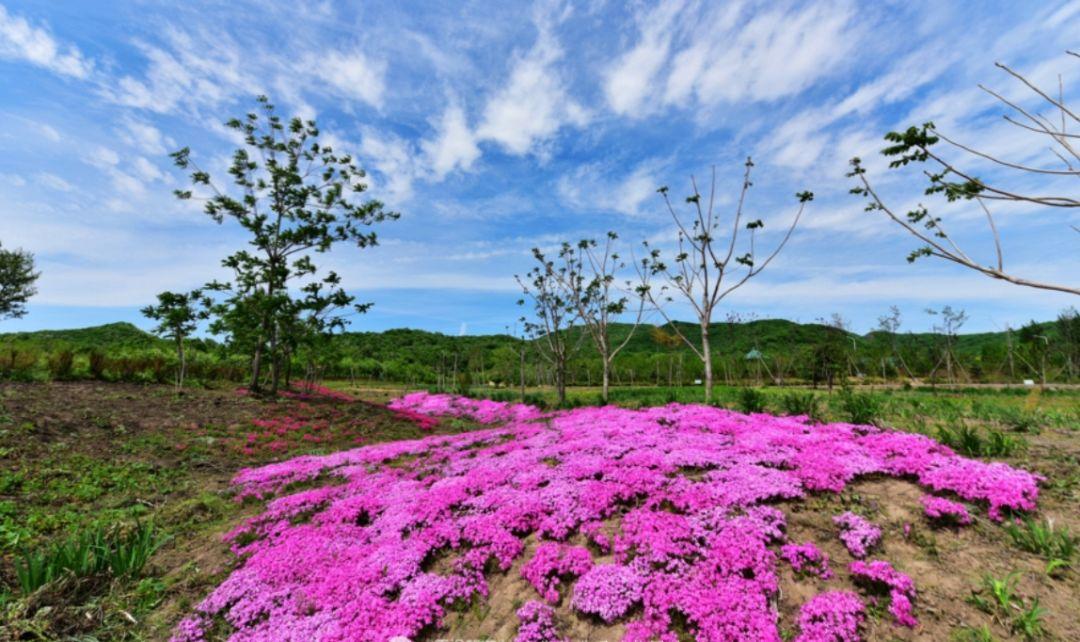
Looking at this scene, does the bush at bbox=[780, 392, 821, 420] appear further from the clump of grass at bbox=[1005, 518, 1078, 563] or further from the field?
the clump of grass at bbox=[1005, 518, 1078, 563]

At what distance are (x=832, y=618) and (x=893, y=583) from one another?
0.77 meters

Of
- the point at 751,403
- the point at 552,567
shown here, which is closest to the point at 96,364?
the point at 552,567

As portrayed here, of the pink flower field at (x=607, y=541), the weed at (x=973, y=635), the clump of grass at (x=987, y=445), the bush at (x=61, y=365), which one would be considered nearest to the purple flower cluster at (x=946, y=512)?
the pink flower field at (x=607, y=541)

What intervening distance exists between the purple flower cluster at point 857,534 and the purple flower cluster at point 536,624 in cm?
316

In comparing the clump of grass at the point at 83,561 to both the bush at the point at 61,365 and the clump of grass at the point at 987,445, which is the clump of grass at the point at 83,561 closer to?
the clump of grass at the point at 987,445

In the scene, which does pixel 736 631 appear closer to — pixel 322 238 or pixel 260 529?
pixel 260 529

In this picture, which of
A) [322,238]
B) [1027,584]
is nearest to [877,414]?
[1027,584]

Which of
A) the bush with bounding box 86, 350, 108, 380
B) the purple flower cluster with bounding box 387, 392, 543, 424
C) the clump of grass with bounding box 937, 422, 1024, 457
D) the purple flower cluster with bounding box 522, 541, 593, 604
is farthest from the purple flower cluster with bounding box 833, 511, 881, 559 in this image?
the bush with bounding box 86, 350, 108, 380

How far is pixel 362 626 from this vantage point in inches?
162

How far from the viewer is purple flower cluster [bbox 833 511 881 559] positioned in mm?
4316

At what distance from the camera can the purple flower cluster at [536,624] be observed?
147 inches

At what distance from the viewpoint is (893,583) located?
3.71 metres

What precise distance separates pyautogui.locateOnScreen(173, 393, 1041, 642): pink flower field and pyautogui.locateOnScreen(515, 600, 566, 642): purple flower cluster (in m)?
0.02

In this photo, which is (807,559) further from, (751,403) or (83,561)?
(83,561)
